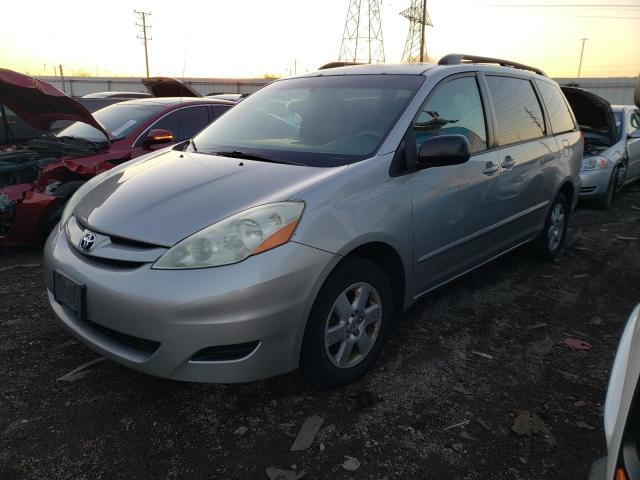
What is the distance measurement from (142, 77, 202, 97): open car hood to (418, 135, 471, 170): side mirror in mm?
6735

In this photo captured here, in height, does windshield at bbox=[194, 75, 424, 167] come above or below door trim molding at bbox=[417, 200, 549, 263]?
above

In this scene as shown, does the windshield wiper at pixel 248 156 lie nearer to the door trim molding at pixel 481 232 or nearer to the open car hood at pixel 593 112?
the door trim molding at pixel 481 232

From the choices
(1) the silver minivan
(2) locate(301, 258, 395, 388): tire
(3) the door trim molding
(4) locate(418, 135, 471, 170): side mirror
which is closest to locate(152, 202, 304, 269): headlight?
(1) the silver minivan

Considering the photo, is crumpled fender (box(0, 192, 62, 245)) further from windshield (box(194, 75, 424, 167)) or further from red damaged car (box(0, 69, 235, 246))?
windshield (box(194, 75, 424, 167))

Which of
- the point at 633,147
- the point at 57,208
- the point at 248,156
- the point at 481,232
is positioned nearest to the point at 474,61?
the point at 481,232

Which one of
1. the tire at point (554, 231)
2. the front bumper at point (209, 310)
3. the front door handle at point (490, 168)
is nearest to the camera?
the front bumper at point (209, 310)

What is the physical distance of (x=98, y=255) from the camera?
2.30 metres

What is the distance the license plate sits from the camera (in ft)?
7.49

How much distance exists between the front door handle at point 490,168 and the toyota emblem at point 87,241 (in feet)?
8.07

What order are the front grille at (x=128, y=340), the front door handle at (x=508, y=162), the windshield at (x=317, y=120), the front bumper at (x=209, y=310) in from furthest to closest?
the front door handle at (x=508, y=162) → the windshield at (x=317, y=120) → the front grille at (x=128, y=340) → the front bumper at (x=209, y=310)

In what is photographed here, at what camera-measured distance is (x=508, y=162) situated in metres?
3.69

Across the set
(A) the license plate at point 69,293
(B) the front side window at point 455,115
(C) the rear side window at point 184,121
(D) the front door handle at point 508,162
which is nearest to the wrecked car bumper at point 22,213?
(C) the rear side window at point 184,121

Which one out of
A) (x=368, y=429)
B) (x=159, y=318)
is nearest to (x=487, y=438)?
(x=368, y=429)

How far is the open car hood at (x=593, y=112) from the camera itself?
761 cm
